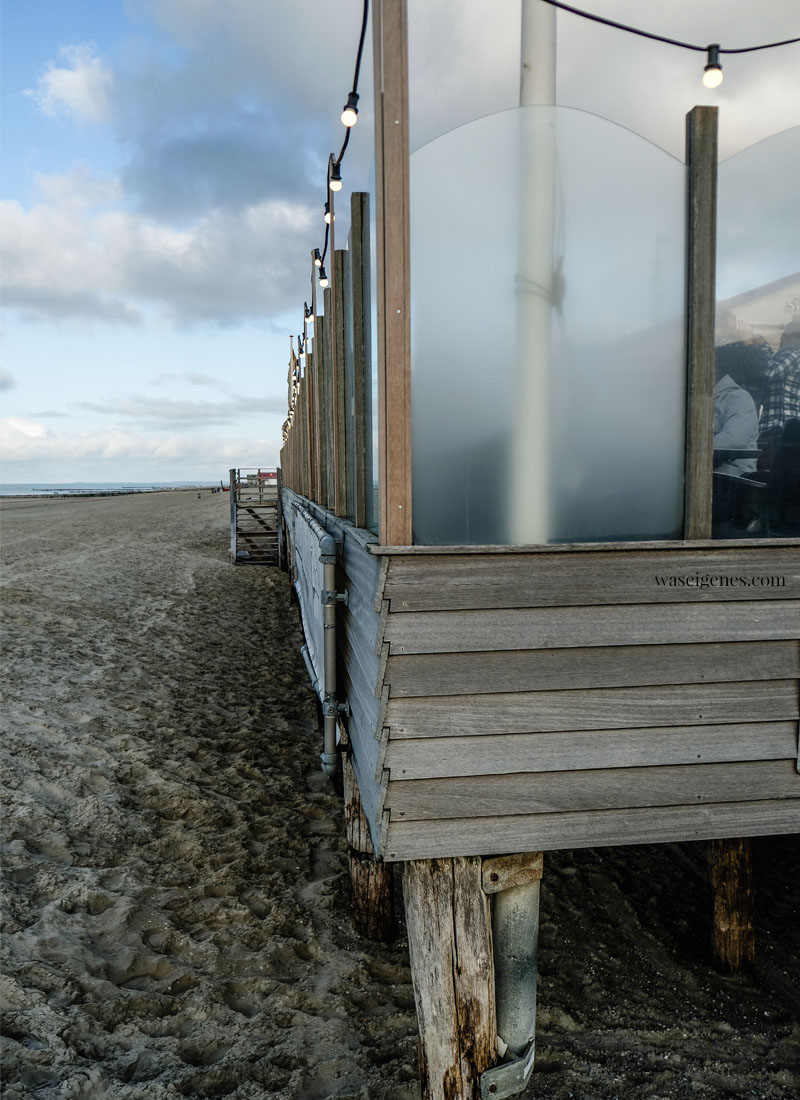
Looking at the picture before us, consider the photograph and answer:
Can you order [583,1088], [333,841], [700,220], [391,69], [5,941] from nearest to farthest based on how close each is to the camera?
[391,69] → [700,220] → [583,1088] → [5,941] → [333,841]

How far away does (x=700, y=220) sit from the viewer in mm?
2521

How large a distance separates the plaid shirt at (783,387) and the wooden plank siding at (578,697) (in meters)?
0.51

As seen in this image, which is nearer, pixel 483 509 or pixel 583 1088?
pixel 483 509

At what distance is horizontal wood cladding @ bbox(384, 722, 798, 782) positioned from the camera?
2475mm

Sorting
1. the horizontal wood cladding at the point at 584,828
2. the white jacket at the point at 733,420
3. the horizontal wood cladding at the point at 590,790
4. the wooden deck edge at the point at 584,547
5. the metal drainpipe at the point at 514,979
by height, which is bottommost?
the metal drainpipe at the point at 514,979

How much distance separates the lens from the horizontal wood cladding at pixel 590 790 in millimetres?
2492

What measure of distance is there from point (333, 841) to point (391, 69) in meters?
5.16

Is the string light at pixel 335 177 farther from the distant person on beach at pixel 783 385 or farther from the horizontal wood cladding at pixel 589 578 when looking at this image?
the horizontal wood cladding at pixel 589 578

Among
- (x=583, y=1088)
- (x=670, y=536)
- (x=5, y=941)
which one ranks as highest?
(x=670, y=536)

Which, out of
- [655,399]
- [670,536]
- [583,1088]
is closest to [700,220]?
[655,399]

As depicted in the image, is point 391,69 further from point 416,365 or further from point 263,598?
point 263,598

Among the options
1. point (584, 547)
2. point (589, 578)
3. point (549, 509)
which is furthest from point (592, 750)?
point (549, 509)

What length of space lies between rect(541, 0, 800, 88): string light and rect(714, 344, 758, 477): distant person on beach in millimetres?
A: 1007

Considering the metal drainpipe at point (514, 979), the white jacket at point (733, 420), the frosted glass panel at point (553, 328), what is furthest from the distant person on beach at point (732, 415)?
the metal drainpipe at point (514, 979)
